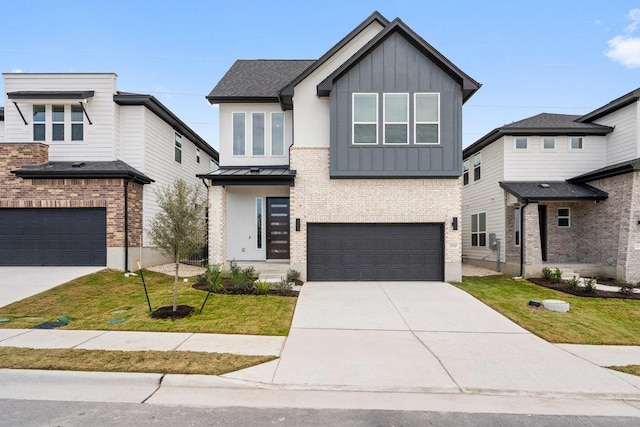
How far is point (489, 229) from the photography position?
17062 millimetres

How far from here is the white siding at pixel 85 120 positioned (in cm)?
1401

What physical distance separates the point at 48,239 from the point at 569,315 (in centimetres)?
1769

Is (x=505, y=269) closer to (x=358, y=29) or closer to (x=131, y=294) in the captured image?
(x=358, y=29)

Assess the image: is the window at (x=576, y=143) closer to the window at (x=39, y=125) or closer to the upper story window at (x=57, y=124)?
the upper story window at (x=57, y=124)

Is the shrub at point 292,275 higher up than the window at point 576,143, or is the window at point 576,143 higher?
the window at point 576,143

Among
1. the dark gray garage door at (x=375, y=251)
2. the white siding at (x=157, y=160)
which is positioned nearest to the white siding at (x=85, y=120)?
the white siding at (x=157, y=160)

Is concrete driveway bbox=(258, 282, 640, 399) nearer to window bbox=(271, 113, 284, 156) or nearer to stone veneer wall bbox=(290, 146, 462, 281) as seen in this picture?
stone veneer wall bbox=(290, 146, 462, 281)

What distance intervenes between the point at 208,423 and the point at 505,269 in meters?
15.1

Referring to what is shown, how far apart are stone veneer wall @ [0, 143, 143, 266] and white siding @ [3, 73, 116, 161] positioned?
916mm

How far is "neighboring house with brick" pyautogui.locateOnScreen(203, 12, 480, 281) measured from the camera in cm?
1227

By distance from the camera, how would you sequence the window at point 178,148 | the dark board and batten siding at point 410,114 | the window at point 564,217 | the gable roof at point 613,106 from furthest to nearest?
the window at point 178,148, the window at point 564,217, the gable roof at point 613,106, the dark board and batten siding at point 410,114

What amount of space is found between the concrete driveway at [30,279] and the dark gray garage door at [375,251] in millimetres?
8223

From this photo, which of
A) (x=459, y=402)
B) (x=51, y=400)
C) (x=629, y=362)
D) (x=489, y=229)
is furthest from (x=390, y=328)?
(x=489, y=229)

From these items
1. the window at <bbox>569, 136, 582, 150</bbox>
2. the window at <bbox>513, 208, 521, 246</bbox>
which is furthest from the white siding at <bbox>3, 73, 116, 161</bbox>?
the window at <bbox>569, 136, 582, 150</bbox>
